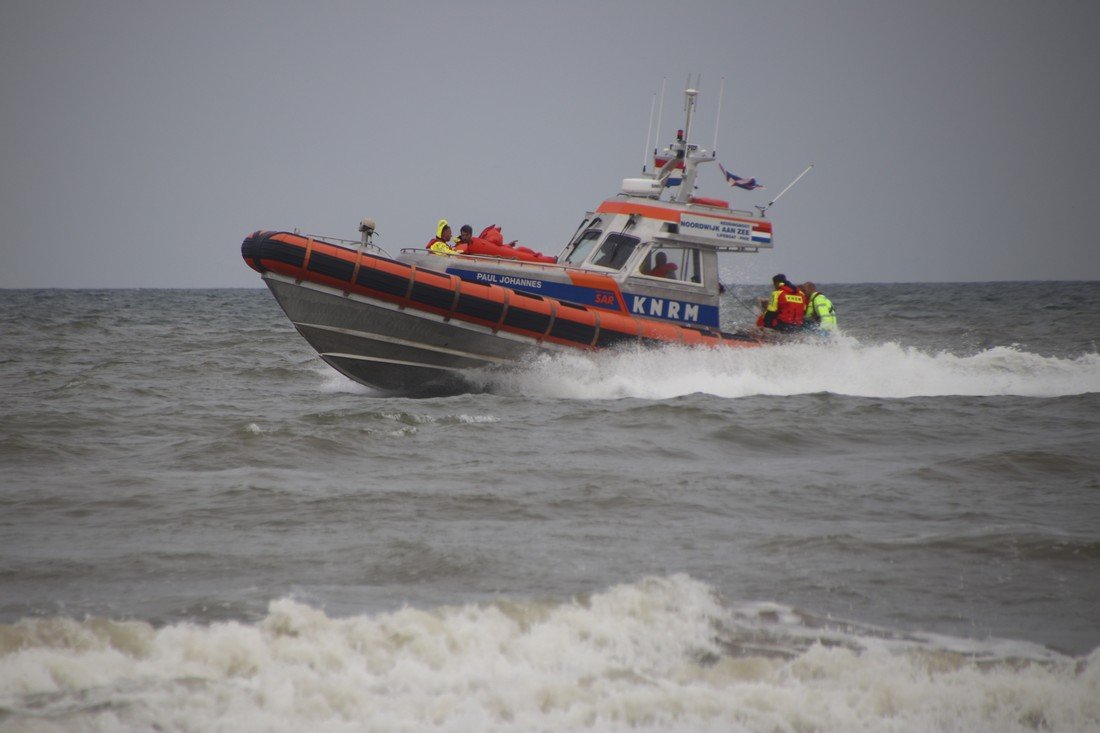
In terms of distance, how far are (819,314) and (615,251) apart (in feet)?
7.81

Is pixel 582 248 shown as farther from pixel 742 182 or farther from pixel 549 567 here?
pixel 549 567

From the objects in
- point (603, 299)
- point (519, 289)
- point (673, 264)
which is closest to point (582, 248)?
point (603, 299)

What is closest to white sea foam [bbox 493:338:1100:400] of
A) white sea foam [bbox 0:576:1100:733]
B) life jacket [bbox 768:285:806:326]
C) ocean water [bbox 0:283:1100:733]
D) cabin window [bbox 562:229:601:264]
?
life jacket [bbox 768:285:806:326]

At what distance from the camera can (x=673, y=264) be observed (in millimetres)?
10094

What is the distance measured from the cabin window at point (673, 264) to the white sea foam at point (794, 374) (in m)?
0.78

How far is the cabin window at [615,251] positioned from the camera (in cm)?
996

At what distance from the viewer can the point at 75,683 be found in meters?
3.18

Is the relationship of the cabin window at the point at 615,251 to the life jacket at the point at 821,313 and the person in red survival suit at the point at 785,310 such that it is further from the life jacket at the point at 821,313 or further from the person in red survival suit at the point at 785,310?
the life jacket at the point at 821,313

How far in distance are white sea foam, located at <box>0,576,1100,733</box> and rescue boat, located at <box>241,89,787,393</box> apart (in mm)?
5180

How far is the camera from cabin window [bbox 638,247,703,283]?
Answer: 32.7 feet

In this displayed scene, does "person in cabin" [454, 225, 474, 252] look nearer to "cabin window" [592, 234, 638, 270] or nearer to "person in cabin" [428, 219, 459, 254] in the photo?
"person in cabin" [428, 219, 459, 254]

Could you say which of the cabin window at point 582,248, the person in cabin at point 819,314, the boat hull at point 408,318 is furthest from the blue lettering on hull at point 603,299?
the person in cabin at point 819,314

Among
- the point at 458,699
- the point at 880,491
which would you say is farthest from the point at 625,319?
the point at 458,699

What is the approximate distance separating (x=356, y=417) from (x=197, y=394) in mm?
2874
